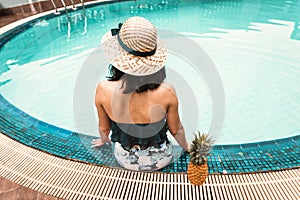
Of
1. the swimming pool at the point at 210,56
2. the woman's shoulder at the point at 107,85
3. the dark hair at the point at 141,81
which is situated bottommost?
the swimming pool at the point at 210,56

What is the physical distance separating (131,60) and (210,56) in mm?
4542

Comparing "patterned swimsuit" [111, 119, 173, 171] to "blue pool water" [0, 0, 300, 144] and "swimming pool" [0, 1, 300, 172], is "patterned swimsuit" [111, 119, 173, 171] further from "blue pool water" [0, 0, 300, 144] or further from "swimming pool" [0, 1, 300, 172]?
"blue pool water" [0, 0, 300, 144]

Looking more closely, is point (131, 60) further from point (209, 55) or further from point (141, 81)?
point (209, 55)

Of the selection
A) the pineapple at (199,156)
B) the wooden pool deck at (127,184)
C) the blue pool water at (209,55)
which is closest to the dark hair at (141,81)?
the pineapple at (199,156)

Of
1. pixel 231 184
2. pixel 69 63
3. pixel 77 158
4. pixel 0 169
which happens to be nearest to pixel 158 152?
pixel 231 184

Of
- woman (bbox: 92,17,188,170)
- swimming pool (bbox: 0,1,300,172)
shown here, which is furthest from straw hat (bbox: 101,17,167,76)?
swimming pool (bbox: 0,1,300,172)

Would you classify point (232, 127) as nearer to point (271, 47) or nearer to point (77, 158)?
point (77, 158)

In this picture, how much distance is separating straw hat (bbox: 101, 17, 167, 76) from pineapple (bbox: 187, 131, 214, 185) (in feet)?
1.86

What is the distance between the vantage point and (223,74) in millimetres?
5211

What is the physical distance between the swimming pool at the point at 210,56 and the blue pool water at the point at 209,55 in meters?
0.01

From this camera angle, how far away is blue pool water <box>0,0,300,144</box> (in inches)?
156

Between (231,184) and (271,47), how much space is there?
4883 millimetres

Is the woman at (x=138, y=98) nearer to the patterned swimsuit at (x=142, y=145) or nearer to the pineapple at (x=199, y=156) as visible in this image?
→ the patterned swimsuit at (x=142, y=145)

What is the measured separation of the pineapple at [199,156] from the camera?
1833 mm
